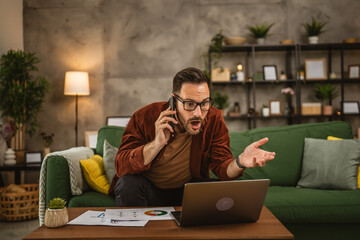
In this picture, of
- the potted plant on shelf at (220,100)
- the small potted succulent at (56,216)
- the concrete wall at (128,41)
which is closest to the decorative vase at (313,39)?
the concrete wall at (128,41)

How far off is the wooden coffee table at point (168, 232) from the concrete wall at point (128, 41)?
387 cm

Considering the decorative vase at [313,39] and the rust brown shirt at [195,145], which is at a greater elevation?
the decorative vase at [313,39]

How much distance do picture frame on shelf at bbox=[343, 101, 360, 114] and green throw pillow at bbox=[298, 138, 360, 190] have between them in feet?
8.35

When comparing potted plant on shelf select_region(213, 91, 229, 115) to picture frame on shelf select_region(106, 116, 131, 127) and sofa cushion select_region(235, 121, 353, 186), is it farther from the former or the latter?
sofa cushion select_region(235, 121, 353, 186)

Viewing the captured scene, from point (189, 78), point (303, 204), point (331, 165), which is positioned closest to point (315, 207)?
point (303, 204)

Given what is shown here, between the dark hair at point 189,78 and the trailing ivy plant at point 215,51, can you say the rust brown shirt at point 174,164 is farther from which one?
the trailing ivy plant at point 215,51

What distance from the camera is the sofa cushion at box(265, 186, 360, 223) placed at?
2.19m

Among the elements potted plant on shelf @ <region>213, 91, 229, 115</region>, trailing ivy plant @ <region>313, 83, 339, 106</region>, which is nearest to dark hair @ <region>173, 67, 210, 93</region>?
potted plant on shelf @ <region>213, 91, 229, 115</region>

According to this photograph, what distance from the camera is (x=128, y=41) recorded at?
16.8ft

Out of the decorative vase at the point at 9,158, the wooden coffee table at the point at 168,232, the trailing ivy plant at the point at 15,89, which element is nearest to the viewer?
the wooden coffee table at the point at 168,232

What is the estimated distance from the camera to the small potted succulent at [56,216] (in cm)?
127

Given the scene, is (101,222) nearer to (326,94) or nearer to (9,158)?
(9,158)

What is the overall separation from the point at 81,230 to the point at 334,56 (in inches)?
190

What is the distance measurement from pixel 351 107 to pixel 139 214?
14.4ft
